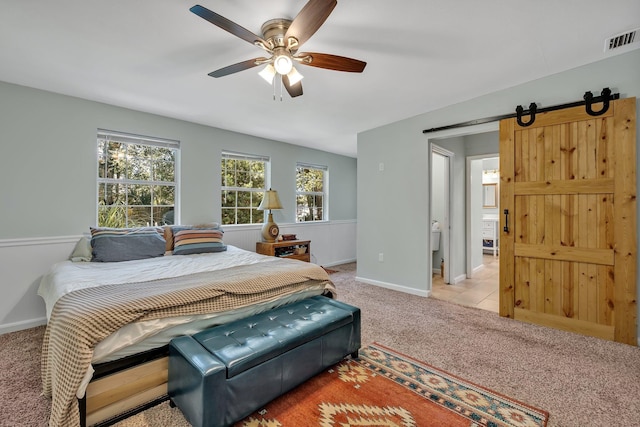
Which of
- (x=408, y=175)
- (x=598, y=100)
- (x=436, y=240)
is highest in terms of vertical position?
(x=598, y=100)

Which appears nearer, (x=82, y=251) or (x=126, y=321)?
(x=126, y=321)

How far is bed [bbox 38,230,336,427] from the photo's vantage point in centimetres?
139

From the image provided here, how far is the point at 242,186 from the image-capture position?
Result: 462 cm

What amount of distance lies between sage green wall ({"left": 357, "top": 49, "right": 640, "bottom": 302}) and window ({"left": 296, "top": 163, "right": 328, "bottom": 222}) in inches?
54.5

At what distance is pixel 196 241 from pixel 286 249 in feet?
5.05

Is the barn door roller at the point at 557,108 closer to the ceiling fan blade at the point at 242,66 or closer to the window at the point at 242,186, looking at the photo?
the ceiling fan blade at the point at 242,66

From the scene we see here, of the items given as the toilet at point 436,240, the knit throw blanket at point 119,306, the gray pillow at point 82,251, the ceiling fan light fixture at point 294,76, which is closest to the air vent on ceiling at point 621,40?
the ceiling fan light fixture at point 294,76

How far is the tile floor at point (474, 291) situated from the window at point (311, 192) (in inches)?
99.8

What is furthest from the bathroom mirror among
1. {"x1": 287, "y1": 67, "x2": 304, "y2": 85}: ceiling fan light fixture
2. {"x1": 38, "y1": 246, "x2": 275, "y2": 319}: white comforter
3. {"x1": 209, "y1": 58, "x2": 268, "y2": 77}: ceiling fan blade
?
{"x1": 209, "y1": 58, "x2": 268, "y2": 77}: ceiling fan blade

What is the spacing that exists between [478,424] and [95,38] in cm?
351

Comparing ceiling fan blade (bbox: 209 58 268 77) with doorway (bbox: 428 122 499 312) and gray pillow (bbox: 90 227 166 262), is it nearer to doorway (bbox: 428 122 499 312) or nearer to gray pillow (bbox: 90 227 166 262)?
gray pillow (bbox: 90 227 166 262)

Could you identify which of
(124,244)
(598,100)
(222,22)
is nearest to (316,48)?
(222,22)

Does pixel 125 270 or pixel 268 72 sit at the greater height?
pixel 268 72

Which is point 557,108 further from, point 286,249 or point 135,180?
point 135,180
